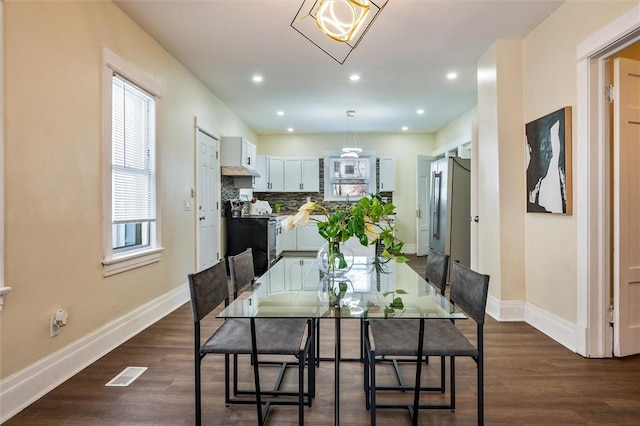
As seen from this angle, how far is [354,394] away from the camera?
2082 millimetres

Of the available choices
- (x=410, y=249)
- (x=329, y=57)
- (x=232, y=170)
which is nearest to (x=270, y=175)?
(x=232, y=170)

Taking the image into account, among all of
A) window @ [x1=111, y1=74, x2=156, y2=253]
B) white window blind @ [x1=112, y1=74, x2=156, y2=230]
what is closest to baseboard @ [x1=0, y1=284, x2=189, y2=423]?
window @ [x1=111, y1=74, x2=156, y2=253]

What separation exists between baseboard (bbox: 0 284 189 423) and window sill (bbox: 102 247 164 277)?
38 centimetres

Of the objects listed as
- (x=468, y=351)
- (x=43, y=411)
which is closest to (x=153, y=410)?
(x=43, y=411)

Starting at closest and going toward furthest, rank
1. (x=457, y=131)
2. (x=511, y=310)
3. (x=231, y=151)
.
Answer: (x=511, y=310)
(x=231, y=151)
(x=457, y=131)

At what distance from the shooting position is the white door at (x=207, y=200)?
4574mm

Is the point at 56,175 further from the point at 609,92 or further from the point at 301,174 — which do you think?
the point at 301,174

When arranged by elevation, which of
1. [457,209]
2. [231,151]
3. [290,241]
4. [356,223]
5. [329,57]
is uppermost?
[329,57]

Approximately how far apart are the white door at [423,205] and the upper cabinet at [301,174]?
7.12 feet

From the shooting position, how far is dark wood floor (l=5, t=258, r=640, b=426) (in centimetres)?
184

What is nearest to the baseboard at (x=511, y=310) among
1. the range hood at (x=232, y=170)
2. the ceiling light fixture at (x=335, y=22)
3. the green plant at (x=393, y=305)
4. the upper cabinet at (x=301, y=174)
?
the green plant at (x=393, y=305)

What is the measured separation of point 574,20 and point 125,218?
3787 mm

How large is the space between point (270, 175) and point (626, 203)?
6.30m

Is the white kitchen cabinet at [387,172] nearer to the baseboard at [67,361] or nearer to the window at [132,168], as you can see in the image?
the window at [132,168]
